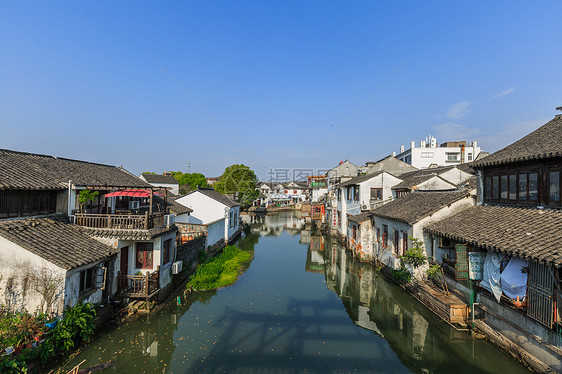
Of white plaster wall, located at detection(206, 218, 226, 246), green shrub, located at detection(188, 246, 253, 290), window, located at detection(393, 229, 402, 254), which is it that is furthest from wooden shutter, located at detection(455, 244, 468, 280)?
white plaster wall, located at detection(206, 218, 226, 246)

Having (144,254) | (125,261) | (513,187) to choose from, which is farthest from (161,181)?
(513,187)

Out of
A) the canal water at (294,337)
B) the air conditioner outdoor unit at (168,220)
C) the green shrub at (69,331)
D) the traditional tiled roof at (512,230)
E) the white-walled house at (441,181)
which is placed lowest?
the canal water at (294,337)

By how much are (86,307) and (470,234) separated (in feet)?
49.1

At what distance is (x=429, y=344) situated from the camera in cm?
1095

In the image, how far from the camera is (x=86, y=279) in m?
10.9

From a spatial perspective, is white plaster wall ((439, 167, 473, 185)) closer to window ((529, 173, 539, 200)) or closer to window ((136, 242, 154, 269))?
window ((529, 173, 539, 200))

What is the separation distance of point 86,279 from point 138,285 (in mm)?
2417

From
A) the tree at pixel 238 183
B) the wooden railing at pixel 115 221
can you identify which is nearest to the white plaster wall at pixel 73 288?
the wooden railing at pixel 115 221

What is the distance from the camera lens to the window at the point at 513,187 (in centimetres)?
1181

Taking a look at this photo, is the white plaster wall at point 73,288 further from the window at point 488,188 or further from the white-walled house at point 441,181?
the white-walled house at point 441,181

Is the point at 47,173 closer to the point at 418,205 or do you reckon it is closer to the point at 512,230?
the point at 512,230

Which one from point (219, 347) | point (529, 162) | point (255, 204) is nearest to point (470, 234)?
point (529, 162)

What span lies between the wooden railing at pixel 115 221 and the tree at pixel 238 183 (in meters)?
41.9

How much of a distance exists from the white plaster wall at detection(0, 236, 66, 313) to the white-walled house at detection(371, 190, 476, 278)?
15.4 m
